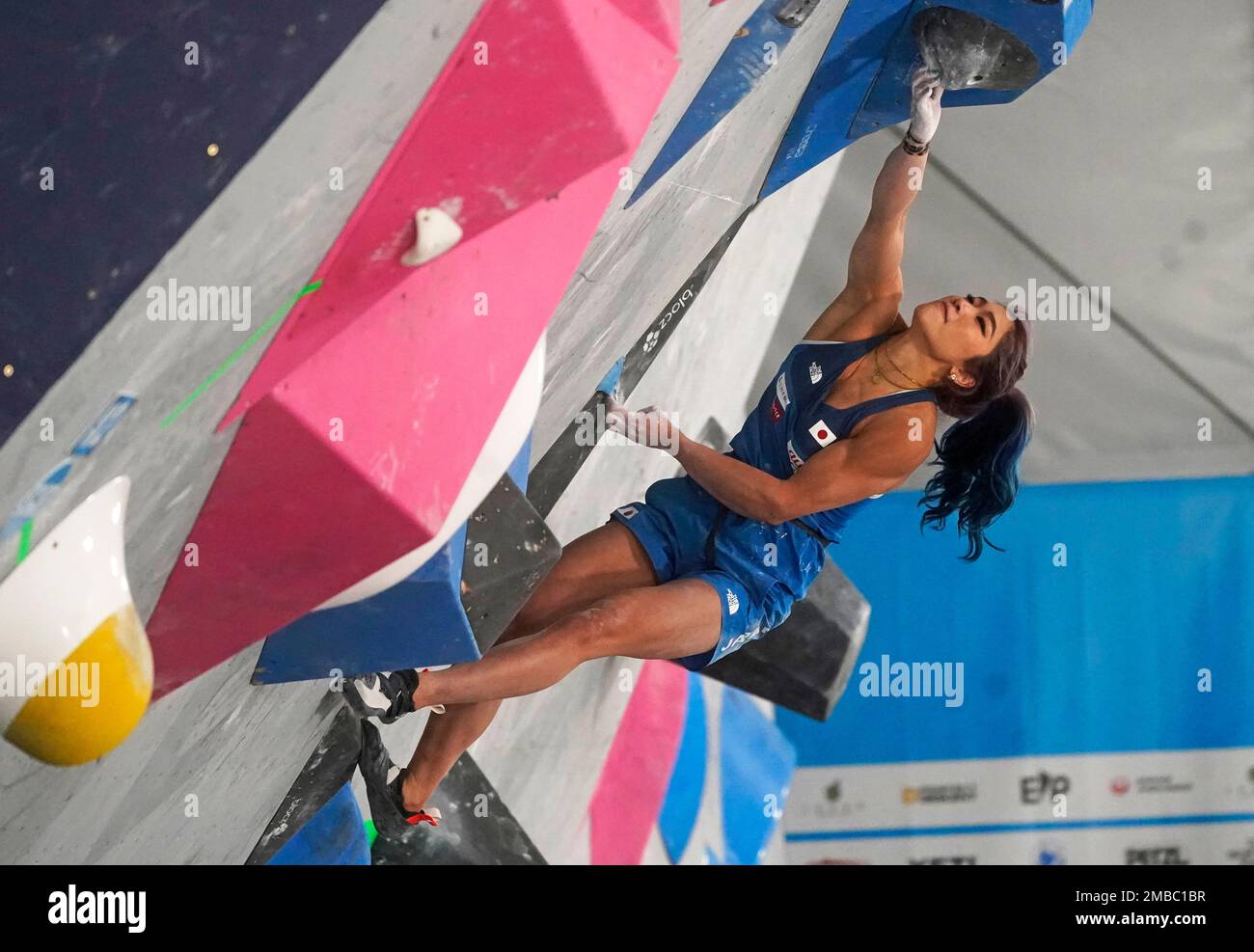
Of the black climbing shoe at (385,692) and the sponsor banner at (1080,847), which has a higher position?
the black climbing shoe at (385,692)

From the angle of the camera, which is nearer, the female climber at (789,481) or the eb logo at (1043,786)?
the female climber at (789,481)

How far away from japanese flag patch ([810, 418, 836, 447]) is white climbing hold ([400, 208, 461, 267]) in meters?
0.83

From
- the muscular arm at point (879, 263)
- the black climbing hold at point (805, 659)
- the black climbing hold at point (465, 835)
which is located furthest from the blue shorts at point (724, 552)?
the black climbing hold at point (805, 659)

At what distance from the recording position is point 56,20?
65 centimetres

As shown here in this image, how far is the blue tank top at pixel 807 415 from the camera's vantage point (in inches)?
62.6

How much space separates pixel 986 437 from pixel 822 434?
246 millimetres

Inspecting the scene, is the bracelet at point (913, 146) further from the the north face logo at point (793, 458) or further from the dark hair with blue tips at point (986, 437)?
the the north face logo at point (793, 458)

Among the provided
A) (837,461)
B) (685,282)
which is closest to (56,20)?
(837,461)

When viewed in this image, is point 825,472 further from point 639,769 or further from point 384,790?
point 639,769

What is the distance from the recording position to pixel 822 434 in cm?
159

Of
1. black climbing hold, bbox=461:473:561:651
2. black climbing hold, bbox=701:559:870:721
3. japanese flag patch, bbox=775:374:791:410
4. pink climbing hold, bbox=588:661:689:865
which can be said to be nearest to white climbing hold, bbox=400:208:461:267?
black climbing hold, bbox=461:473:561:651

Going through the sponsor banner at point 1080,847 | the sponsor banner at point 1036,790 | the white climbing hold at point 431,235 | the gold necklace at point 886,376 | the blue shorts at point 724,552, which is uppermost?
the white climbing hold at point 431,235

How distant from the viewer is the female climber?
1535mm

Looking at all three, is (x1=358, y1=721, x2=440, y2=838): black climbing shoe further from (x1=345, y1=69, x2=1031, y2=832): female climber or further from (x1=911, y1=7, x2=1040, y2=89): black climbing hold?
(x1=911, y1=7, x2=1040, y2=89): black climbing hold
